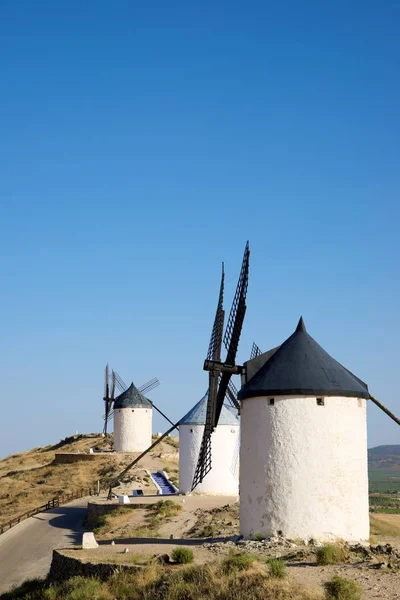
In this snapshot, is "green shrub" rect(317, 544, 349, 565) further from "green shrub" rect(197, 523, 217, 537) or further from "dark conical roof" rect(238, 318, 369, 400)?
"green shrub" rect(197, 523, 217, 537)

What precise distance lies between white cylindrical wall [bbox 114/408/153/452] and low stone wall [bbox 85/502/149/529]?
73.8 feet

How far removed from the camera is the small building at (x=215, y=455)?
118 ft

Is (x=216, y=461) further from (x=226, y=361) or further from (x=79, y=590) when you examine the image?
(x=79, y=590)

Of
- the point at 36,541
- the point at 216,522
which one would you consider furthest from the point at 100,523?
the point at 216,522

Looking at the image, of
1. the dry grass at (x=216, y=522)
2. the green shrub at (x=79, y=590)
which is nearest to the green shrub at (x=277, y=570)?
the green shrub at (x=79, y=590)

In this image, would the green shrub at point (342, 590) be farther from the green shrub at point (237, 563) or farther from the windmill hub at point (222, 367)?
the windmill hub at point (222, 367)

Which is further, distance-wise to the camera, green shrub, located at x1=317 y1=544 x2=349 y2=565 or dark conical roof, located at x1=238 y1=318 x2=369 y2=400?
dark conical roof, located at x1=238 y1=318 x2=369 y2=400

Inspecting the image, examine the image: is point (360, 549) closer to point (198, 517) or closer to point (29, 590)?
point (29, 590)

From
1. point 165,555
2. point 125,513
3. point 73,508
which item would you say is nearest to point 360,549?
point 165,555

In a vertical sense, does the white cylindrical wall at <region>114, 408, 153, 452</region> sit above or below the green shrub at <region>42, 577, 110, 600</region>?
above

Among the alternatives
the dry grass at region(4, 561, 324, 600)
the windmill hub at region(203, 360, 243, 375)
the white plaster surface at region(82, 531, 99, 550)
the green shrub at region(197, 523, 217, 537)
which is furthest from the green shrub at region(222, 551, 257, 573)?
the green shrub at region(197, 523, 217, 537)

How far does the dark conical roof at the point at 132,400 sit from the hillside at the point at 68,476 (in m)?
3.65

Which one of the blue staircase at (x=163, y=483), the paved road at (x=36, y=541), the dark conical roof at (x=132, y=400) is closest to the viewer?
the paved road at (x=36, y=541)

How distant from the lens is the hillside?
4456 centimetres
